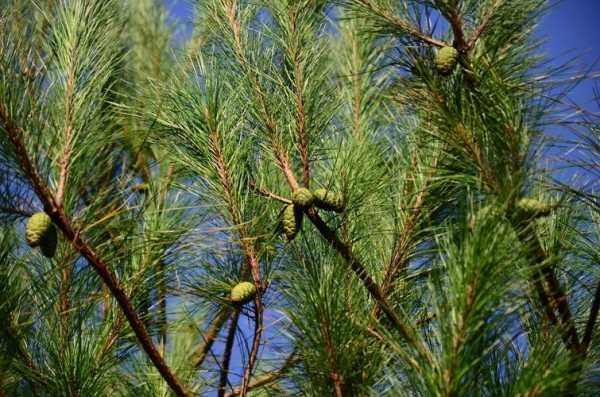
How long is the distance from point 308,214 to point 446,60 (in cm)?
27

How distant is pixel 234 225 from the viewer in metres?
1.07

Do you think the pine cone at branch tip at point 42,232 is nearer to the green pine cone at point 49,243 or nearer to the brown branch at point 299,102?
the green pine cone at point 49,243

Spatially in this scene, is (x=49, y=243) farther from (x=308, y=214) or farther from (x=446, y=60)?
(x=446, y=60)

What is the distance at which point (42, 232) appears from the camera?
0.78 meters

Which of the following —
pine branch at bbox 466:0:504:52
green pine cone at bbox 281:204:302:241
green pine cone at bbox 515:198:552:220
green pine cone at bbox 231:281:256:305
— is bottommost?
green pine cone at bbox 515:198:552:220

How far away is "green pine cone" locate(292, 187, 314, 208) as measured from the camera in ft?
3.10

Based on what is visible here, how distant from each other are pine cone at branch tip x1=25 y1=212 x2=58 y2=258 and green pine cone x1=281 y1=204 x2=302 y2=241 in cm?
30

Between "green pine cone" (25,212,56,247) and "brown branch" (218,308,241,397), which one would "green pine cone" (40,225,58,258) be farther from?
"brown branch" (218,308,241,397)

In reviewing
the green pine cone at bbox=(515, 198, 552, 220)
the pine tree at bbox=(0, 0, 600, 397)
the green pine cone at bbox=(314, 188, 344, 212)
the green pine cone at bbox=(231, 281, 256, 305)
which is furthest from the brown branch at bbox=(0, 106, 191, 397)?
the green pine cone at bbox=(515, 198, 552, 220)

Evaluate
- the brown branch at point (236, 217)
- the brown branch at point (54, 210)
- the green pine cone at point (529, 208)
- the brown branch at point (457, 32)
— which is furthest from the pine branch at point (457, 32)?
the brown branch at point (54, 210)

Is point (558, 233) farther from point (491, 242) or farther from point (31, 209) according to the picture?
point (31, 209)

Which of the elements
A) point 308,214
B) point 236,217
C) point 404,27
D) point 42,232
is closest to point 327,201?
point 308,214

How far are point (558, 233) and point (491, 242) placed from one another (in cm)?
47

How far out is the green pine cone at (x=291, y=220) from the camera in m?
0.96
